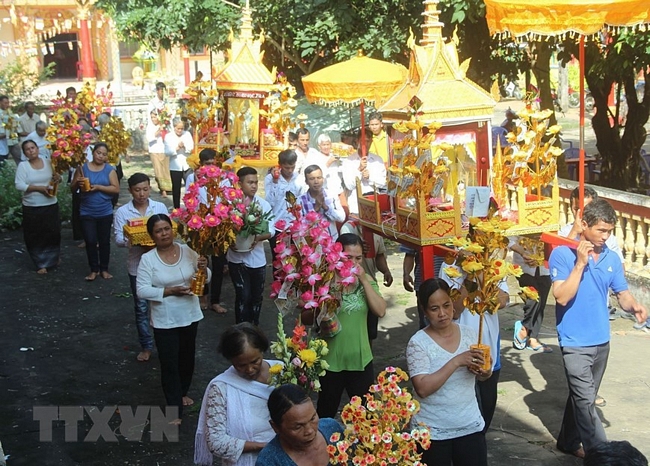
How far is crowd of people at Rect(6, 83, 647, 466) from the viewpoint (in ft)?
14.8

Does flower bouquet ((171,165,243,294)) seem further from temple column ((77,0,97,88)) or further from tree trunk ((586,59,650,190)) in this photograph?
temple column ((77,0,97,88))

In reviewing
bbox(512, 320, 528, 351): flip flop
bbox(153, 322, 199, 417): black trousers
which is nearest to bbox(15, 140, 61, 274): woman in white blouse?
bbox(153, 322, 199, 417): black trousers

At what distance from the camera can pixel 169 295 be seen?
6.74 meters

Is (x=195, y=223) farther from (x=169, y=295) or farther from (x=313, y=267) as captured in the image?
(x=313, y=267)

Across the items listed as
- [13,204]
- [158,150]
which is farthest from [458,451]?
[158,150]

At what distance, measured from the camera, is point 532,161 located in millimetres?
7676

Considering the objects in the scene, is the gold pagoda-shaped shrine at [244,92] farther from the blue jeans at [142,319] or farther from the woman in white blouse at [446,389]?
the woman in white blouse at [446,389]

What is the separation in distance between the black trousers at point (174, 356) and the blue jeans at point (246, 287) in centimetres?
155

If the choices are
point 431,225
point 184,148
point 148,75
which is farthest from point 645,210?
point 148,75

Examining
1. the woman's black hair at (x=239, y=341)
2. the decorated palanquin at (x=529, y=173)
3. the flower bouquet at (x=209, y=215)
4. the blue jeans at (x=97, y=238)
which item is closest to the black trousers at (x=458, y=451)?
the woman's black hair at (x=239, y=341)

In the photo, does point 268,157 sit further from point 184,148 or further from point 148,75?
point 148,75

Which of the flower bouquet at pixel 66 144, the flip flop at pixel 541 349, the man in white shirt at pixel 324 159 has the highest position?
the flower bouquet at pixel 66 144

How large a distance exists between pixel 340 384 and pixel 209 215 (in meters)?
2.13

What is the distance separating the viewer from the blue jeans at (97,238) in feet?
35.8
